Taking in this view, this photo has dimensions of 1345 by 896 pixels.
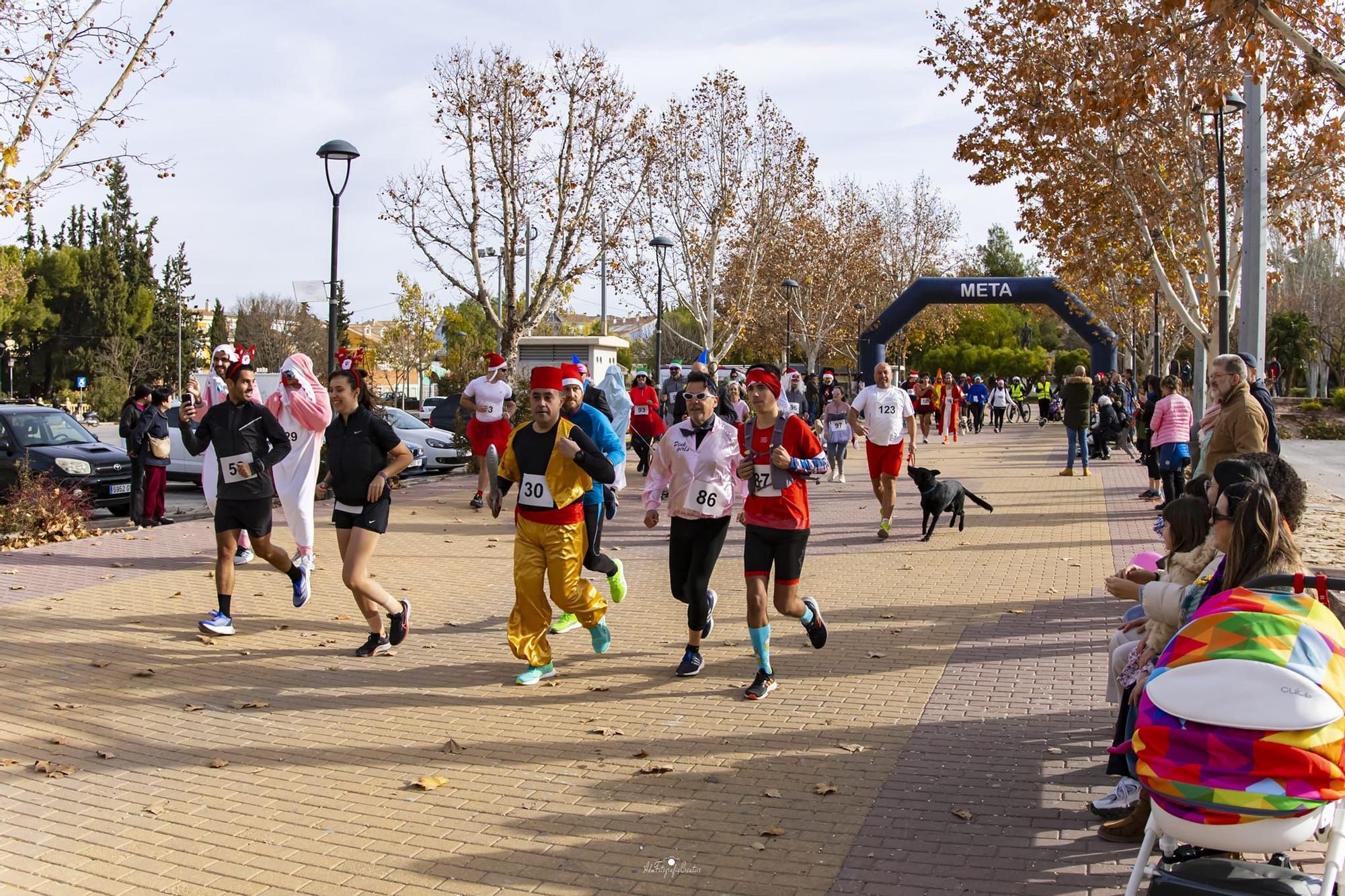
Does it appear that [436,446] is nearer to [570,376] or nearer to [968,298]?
[570,376]

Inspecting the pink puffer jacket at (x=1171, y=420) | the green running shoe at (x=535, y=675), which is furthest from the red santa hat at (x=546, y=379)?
the pink puffer jacket at (x=1171, y=420)

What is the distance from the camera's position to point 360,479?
24.6ft

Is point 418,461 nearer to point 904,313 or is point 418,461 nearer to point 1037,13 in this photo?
point 1037,13

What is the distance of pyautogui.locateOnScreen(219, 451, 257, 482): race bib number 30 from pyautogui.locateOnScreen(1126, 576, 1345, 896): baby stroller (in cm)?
652

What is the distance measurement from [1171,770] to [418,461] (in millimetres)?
19981

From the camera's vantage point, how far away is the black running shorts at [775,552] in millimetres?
6844

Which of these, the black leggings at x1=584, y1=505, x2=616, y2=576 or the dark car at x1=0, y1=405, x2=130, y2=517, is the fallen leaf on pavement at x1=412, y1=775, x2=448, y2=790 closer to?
the black leggings at x1=584, y1=505, x2=616, y2=576

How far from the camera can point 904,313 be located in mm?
39938

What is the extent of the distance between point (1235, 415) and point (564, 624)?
4.95 metres

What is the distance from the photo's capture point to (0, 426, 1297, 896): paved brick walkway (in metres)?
4.48

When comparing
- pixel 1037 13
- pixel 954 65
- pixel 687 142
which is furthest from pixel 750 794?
pixel 687 142

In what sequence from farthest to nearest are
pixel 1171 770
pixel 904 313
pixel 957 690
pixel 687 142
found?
pixel 904 313 → pixel 687 142 → pixel 957 690 → pixel 1171 770

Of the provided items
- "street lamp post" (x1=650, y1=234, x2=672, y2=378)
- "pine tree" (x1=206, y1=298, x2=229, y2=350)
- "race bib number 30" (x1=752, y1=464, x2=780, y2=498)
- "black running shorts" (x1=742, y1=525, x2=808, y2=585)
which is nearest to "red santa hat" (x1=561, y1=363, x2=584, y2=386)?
"race bib number 30" (x1=752, y1=464, x2=780, y2=498)

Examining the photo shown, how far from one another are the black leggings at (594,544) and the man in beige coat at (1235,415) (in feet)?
14.1
